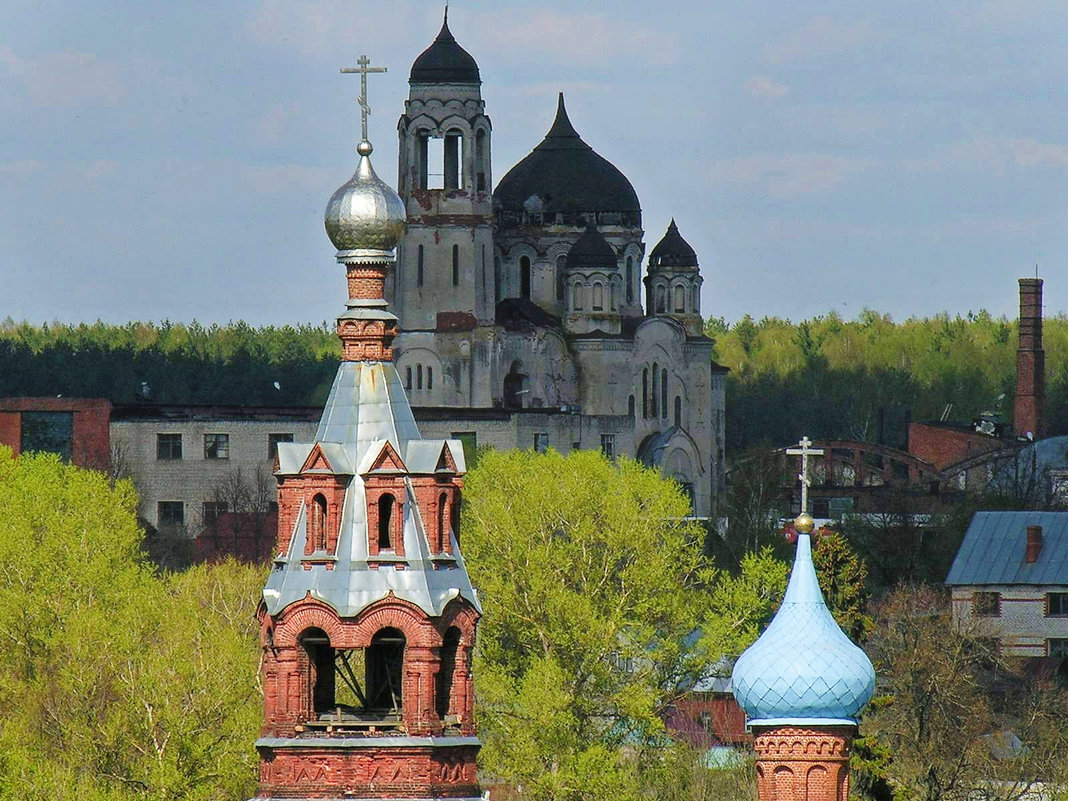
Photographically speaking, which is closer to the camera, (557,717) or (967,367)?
(557,717)

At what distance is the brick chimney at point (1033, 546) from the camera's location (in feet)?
263

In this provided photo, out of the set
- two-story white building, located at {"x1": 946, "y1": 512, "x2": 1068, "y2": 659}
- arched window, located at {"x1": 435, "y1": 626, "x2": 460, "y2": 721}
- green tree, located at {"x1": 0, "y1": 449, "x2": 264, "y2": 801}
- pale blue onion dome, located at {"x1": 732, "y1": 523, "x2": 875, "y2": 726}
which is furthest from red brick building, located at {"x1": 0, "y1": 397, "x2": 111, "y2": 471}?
arched window, located at {"x1": 435, "y1": 626, "x2": 460, "y2": 721}

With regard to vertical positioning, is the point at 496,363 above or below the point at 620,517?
above

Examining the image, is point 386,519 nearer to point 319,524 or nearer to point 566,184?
point 319,524

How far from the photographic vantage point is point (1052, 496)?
99.8 meters

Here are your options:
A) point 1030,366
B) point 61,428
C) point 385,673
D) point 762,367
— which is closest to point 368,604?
point 385,673

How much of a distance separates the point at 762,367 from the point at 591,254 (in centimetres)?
6634

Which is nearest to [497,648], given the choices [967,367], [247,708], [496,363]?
[247,708]

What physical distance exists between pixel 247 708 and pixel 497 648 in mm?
9703

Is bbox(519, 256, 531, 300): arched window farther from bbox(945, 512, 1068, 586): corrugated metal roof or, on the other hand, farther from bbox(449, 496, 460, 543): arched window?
bbox(449, 496, 460, 543): arched window

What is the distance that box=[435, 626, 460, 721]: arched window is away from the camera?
90.2 ft

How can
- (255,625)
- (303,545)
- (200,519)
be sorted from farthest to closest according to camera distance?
(200,519), (255,625), (303,545)

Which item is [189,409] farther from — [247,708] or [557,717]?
[247,708]

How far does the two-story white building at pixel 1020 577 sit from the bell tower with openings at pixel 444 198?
28.3 m
